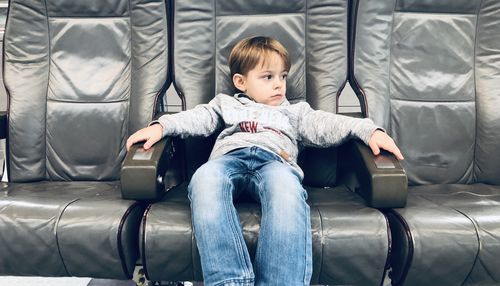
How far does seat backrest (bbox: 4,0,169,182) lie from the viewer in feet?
5.00

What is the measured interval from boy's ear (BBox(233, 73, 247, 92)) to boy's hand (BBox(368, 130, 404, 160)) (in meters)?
0.48

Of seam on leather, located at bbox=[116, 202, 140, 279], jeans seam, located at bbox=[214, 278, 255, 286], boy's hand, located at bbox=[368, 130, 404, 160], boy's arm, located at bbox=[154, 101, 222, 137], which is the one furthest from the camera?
boy's arm, located at bbox=[154, 101, 222, 137]

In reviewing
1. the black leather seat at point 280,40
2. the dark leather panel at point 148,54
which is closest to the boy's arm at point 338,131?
the black leather seat at point 280,40

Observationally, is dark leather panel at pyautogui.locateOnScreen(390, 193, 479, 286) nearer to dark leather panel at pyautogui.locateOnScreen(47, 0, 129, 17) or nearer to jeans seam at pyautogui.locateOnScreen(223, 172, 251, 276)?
jeans seam at pyautogui.locateOnScreen(223, 172, 251, 276)

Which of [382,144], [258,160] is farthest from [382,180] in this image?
[258,160]

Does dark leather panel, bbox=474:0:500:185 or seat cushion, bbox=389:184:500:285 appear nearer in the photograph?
seat cushion, bbox=389:184:500:285

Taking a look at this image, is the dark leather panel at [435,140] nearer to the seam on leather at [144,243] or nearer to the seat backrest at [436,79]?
the seat backrest at [436,79]

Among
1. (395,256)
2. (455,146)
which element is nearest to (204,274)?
(395,256)

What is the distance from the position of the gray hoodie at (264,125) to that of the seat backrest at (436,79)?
0.86 feet

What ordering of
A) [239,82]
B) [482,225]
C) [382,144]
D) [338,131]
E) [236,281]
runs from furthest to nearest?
1. [239,82]
2. [338,131]
3. [382,144]
4. [482,225]
5. [236,281]

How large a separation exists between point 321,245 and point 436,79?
844 mm

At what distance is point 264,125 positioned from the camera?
138cm

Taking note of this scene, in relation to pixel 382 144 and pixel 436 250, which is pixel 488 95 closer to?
pixel 382 144

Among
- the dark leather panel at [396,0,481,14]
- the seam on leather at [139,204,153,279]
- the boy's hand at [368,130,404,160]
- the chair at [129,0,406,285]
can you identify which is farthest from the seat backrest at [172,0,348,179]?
the seam on leather at [139,204,153,279]
